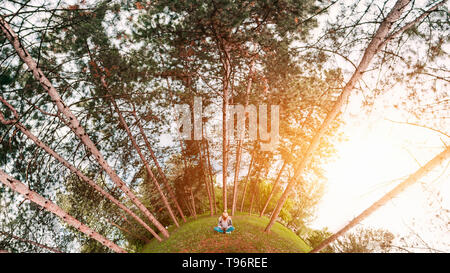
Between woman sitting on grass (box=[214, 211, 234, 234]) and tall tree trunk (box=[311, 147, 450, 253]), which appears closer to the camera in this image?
tall tree trunk (box=[311, 147, 450, 253])

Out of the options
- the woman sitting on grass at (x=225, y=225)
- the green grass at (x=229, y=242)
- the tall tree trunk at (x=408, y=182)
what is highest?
the tall tree trunk at (x=408, y=182)

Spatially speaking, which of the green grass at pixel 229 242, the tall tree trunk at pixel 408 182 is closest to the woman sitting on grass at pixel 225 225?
the green grass at pixel 229 242

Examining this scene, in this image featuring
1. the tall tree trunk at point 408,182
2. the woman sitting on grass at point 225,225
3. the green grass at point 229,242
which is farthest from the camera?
the woman sitting on grass at point 225,225

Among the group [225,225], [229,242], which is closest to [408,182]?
[229,242]

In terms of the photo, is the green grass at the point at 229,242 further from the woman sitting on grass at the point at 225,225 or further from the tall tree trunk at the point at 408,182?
the tall tree trunk at the point at 408,182

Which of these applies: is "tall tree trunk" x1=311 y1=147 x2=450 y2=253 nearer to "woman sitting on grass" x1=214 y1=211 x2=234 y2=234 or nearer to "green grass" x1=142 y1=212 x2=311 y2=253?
"green grass" x1=142 y1=212 x2=311 y2=253

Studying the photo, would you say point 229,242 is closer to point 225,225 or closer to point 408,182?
point 225,225

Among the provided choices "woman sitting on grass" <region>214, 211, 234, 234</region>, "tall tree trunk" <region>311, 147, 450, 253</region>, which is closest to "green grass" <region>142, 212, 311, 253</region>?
"woman sitting on grass" <region>214, 211, 234, 234</region>

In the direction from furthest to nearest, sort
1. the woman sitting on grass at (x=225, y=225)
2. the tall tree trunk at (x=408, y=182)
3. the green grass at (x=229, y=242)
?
the woman sitting on grass at (x=225, y=225), the green grass at (x=229, y=242), the tall tree trunk at (x=408, y=182)

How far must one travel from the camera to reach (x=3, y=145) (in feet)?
18.9

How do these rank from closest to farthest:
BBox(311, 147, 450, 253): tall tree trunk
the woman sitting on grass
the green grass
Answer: BBox(311, 147, 450, 253): tall tree trunk
the green grass
the woman sitting on grass
